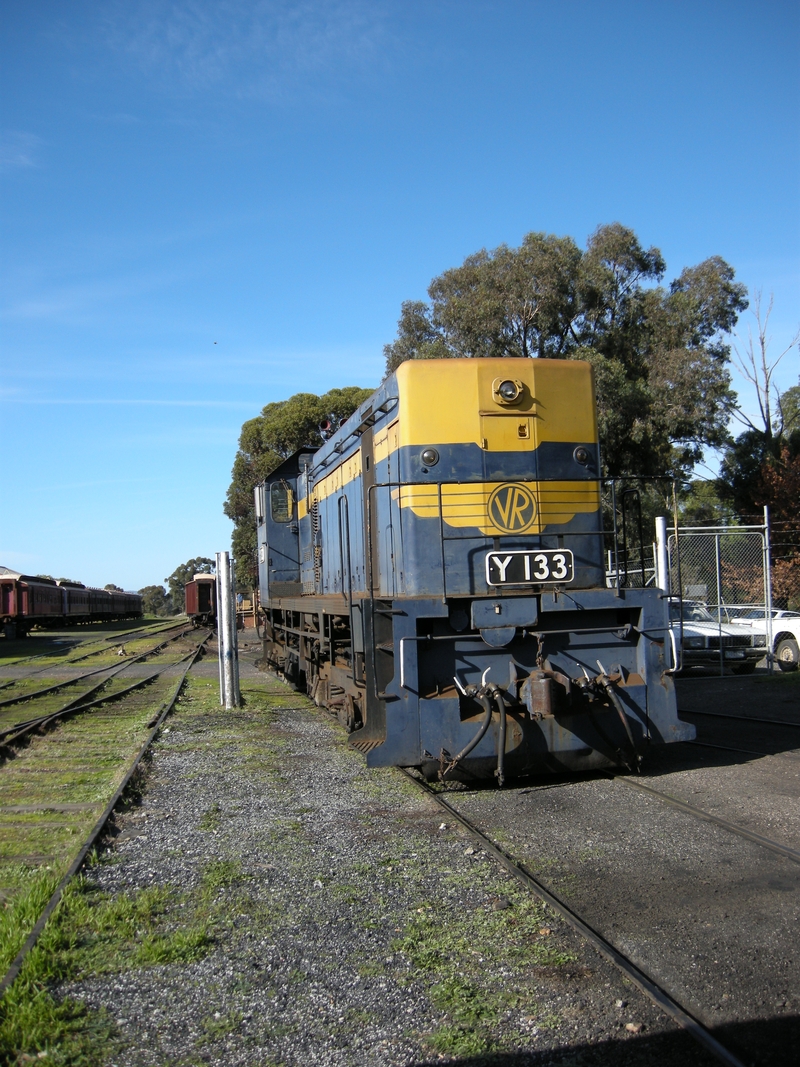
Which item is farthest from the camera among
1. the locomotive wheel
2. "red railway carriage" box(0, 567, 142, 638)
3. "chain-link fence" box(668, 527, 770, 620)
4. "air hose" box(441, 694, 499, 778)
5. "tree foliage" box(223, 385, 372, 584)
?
"tree foliage" box(223, 385, 372, 584)

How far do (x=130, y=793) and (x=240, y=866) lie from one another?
2289mm

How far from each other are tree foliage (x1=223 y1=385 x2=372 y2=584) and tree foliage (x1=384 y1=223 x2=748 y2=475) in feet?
39.0

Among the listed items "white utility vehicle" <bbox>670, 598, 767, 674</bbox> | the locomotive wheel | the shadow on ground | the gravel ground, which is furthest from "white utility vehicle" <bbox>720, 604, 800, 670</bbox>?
the shadow on ground

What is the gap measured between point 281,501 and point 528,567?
27.4ft

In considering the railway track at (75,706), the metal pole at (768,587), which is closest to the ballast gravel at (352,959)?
the railway track at (75,706)

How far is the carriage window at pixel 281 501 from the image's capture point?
1423 cm

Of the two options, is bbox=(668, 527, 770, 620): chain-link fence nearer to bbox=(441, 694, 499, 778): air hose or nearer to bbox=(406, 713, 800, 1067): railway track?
bbox=(406, 713, 800, 1067): railway track

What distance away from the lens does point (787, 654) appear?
14.3m

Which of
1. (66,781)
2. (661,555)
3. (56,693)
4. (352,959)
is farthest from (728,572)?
(352,959)

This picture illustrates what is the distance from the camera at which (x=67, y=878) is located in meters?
4.70

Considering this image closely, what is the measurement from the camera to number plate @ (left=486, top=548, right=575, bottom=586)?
6.49 meters

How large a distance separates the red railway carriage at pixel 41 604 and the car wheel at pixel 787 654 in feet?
97.3

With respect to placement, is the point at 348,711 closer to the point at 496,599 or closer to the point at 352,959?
the point at 496,599

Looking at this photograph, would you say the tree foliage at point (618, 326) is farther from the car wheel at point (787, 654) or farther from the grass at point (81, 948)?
the grass at point (81, 948)
